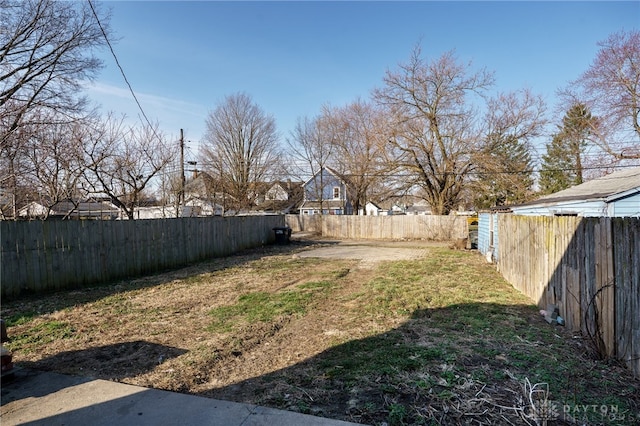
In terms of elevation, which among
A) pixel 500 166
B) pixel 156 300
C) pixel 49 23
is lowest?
pixel 156 300

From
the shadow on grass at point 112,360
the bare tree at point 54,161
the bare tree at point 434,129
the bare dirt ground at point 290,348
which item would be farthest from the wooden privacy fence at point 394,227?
the shadow on grass at point 112,360

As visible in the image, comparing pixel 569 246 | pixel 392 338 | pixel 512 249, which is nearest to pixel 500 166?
pixel 512 249

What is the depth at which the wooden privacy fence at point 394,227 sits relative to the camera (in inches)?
860

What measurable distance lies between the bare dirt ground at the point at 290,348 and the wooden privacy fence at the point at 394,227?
624 inches

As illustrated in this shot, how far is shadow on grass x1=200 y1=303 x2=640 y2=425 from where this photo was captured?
8.61ft

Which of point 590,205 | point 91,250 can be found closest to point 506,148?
point 590,205

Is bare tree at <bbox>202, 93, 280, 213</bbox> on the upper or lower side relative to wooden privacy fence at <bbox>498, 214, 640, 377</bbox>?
upper

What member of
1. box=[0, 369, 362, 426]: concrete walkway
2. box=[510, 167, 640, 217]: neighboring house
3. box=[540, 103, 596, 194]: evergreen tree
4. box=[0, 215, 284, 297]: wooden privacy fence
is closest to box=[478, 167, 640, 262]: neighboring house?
box=[510, 167, 640, 217]: neighboring house

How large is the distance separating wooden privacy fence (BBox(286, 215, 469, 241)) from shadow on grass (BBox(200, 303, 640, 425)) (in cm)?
1828

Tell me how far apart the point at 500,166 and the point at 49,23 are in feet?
75.1

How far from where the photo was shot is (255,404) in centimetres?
281

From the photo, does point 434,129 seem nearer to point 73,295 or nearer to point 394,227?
point 394,227

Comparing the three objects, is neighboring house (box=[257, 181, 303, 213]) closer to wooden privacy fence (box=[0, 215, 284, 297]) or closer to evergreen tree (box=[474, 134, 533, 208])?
evergreen tree (box=[474, 134, 533, 208])

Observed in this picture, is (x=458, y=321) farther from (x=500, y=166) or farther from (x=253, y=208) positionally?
(x=253, y=208)
